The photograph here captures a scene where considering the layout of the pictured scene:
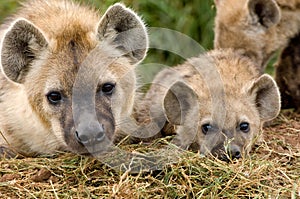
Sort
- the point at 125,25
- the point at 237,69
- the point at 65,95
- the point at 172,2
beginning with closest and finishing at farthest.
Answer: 1. the point at 65,95
2. the point at 125,25
3. the point at 237,69
4. the point at 172,2

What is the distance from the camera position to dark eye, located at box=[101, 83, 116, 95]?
13.7 feet

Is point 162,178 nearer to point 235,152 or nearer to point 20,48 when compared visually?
point 235,152

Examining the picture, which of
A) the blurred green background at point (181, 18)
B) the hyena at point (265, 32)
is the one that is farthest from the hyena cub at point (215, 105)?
the blurred green background at point (181, 18)

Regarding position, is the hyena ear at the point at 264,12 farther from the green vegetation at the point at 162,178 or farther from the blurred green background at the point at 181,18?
the green vegetation at the point at 162,178

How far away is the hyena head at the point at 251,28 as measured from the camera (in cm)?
571

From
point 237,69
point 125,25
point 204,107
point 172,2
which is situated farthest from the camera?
point 172,2

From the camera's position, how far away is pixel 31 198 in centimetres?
388

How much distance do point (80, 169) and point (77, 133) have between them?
1.25 feet

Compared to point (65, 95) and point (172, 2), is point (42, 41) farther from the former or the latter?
point (172, 2)

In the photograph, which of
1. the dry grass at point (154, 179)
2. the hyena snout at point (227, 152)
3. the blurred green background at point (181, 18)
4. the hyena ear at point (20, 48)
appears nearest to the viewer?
the dry grass at point (154, 179)

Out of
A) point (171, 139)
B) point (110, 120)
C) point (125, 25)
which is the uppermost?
point (125, 25)

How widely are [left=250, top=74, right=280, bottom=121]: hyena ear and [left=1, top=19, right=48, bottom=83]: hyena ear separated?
1.50 m

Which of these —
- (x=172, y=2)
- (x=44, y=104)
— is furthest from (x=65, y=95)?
(x=172, y=2)

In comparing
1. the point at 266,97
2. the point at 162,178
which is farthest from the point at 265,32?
the point at 162,178
